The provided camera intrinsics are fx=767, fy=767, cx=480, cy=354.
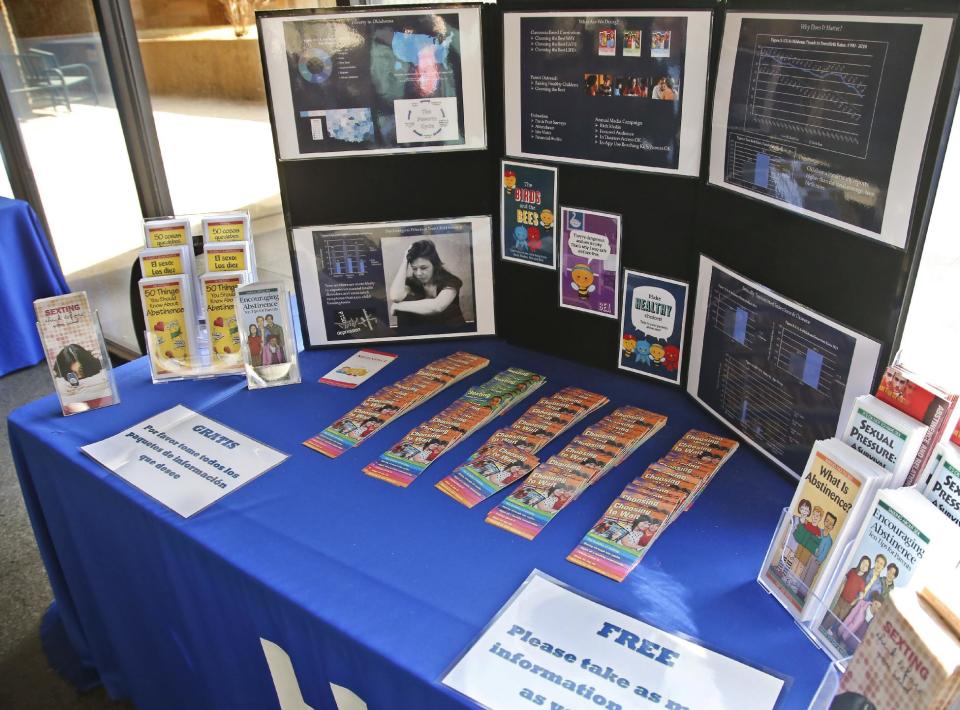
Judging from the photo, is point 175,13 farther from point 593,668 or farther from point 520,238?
point 593,668

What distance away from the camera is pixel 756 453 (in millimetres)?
1499

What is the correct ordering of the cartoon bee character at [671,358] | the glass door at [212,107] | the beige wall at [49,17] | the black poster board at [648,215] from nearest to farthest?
the black poster board at [648,215] → the cartoon bee character at [671,358] → the glass door at [212,107] → the beige wall at [49,17]

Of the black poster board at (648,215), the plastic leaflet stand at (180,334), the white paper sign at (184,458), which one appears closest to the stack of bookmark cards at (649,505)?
the black poster board at (648,215)

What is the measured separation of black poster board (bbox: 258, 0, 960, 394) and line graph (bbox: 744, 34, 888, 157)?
0.06 metres

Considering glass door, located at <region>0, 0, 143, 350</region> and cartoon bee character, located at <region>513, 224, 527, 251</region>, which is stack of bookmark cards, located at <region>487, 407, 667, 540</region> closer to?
cartoon bee character, located at <region>513, 224, 527, 251</region>

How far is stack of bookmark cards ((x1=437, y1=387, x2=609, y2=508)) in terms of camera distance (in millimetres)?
1421

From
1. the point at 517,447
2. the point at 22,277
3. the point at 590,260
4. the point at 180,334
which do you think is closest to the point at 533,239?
the point at 590,260

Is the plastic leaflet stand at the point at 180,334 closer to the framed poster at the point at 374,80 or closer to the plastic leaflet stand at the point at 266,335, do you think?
the plastic leaflet stand at the point at 266,335

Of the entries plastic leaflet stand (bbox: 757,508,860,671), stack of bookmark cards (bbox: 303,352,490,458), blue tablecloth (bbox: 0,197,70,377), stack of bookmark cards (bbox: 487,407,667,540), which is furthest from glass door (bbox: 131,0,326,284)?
plastic leaflet stand (bbox: 757,508,860,671)

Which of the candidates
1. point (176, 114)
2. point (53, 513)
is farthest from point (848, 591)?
point (176, 114)

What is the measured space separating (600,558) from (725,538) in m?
0.22

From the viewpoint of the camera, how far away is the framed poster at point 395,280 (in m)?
1.87

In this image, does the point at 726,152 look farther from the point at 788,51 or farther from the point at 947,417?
the point at 947,417

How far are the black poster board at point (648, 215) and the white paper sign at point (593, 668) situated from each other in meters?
0.55
